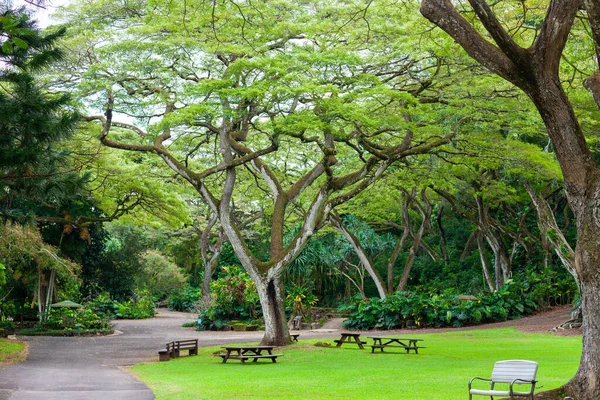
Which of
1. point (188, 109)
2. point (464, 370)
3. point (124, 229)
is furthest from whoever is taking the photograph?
point (124, 229)

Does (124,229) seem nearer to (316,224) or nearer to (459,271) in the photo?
(459,271)

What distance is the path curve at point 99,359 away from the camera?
12164 mm

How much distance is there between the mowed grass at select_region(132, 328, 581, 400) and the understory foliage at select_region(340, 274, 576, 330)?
5584 millimetres

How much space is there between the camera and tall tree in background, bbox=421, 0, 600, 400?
870cm

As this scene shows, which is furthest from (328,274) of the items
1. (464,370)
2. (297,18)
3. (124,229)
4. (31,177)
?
(31,177)

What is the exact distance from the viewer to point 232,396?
37.0 feet

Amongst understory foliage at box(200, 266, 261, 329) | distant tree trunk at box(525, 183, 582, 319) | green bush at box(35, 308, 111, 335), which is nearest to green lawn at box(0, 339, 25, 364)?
green bush at box(35, 308, 111, 335)

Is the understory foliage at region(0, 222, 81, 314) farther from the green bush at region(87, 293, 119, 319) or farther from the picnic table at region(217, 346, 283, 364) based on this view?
the picnic table at region(217, 346, 283, 364)

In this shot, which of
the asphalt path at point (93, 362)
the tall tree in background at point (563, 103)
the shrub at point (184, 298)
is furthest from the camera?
the shrub at point (184, 298)

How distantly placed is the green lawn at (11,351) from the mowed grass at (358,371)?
13.4ft

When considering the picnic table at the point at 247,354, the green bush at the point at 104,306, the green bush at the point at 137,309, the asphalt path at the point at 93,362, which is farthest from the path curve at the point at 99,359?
the green bush at the point at 137,309

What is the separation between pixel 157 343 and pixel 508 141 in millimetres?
13493

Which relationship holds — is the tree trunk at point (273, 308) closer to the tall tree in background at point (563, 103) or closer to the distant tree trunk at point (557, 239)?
the distant tree trunk at point (557, 239)

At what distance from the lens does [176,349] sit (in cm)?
1933
